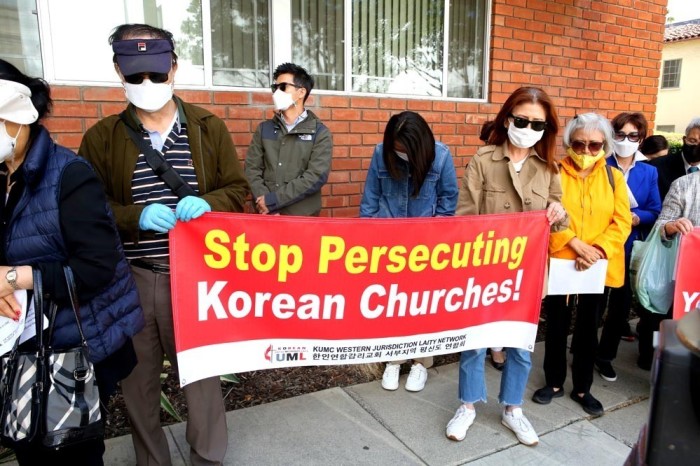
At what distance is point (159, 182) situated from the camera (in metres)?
2.26

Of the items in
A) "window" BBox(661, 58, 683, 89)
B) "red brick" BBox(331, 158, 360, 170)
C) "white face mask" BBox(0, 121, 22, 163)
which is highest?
"window" BBox(661, 58, 683, 89)

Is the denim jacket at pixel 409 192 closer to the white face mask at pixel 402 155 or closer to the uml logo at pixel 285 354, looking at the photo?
the white face mask at pixel 402 155

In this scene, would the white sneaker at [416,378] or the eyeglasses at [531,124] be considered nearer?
the eyeglasses at [531,124]

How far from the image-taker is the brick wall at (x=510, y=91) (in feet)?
13.7

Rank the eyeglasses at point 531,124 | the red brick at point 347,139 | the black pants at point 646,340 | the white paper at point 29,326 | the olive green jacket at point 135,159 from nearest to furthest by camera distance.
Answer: the white paper at point 29,326 → the olive green jacket at point 135,159 → the eyeglasses at point 531,124 → the black pants at point 646,340 → the red brick at point 347,139

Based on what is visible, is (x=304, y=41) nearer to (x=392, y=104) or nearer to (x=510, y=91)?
(x=392, y=104)

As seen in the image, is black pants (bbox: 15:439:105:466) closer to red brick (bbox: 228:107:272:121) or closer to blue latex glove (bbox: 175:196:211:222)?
blue latex glove (bbox: 175:196:211:222)

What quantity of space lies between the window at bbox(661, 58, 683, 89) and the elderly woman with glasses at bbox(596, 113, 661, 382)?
2884 centimetres

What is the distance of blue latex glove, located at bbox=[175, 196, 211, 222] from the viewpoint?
7.07ft

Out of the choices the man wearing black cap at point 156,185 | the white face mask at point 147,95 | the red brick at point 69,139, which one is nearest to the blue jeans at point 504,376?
the man wearing black cap at point 156,185

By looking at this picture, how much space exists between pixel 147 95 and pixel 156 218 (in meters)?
0.55

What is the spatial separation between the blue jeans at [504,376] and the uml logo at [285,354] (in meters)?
1.00

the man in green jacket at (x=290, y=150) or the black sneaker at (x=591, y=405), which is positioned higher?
the man in green jacket at (x=290, y=150)

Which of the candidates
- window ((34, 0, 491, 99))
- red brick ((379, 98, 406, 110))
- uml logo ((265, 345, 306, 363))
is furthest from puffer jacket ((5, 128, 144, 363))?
red brick ((379, 98, 406, 110))
